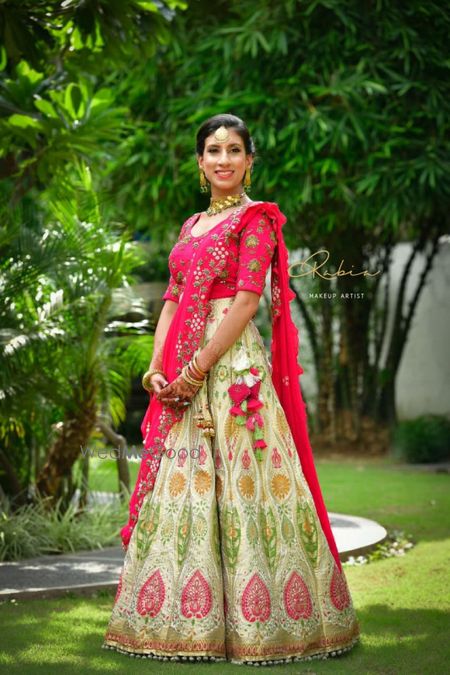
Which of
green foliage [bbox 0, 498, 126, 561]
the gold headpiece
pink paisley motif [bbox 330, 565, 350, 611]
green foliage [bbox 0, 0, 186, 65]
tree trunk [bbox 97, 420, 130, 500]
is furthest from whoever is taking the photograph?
tree trunk [bbox 97, 420, 130, 500]


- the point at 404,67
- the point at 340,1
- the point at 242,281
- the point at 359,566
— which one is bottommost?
the point at 359,566

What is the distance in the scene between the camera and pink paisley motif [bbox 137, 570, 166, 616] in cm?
302

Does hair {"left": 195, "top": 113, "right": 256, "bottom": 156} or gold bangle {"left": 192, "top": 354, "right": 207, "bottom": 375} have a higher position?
hair {"left": 195, "top": 113, "right": 256, "bottom": 156}

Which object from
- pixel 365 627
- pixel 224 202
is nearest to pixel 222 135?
pixel 224 202

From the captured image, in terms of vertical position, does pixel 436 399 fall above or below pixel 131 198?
below

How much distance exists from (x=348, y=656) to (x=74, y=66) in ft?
11.8

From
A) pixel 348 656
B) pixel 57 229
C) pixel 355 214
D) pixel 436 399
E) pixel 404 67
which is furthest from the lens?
pixel 436 399

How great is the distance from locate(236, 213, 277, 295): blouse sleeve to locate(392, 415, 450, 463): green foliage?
249 inches

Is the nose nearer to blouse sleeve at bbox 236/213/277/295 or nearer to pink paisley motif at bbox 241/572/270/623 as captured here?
blouse sleeve at bbox 236/213/277/295

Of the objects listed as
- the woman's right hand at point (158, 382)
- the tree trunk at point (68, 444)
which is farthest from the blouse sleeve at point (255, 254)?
the tree trunk at point (68, 444)

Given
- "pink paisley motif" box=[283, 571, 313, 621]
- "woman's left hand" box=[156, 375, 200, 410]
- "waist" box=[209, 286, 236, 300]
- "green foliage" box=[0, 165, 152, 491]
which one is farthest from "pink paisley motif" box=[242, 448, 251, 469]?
"green foliage" box=[0, 165, 152, 491]

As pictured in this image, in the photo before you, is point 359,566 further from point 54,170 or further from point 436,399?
point 436,399

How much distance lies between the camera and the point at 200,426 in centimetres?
315

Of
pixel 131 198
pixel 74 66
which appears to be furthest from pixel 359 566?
pixel 131 198
